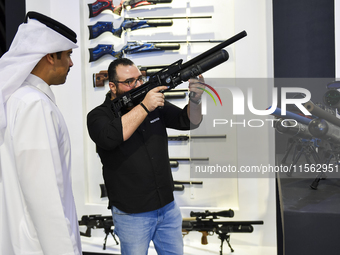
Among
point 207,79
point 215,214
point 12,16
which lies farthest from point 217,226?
point 12,16

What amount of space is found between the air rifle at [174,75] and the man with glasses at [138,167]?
6cm

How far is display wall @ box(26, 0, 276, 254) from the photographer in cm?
296

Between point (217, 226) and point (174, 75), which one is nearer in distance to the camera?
point (174, 75)

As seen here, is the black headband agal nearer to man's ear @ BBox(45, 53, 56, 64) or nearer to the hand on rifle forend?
man's ear @ BBox(45, 53, 56, 64)

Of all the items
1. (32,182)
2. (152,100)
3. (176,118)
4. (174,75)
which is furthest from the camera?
(176,118)

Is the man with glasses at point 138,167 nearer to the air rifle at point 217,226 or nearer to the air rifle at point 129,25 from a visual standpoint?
the air rifle at point 217,226

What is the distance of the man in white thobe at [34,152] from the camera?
105 cm

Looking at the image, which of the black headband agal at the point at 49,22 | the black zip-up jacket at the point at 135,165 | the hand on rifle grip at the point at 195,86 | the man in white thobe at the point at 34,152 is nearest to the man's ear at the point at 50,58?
the man in white thobe at the point at 34,152

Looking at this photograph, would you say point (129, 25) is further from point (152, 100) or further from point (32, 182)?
point (32, 182)

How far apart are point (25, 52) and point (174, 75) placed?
800 millimetres

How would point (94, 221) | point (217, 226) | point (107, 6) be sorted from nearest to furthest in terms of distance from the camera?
1. point (217, 226)
2. point (94, 221)
3. point (107, 6)

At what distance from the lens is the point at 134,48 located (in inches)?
126

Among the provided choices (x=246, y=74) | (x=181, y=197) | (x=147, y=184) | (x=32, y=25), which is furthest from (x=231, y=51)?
(x=32, y=25)

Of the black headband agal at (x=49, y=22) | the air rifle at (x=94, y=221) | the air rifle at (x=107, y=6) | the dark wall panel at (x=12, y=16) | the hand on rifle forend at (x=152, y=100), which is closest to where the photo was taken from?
the black headband agal at (x=49, y=22)
